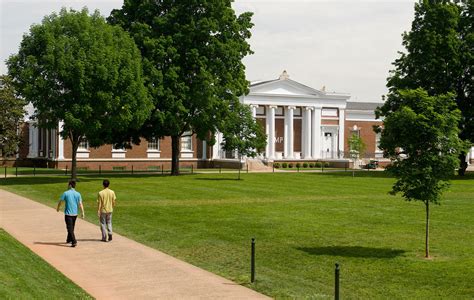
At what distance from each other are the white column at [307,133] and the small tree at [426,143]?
192 ft

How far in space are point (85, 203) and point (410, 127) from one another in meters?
17.0

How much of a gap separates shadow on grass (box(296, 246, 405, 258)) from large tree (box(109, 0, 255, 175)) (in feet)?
98.7

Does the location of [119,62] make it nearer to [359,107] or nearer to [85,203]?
[85,203]

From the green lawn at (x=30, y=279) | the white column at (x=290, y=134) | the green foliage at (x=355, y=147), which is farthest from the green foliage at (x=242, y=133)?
the green lawn at (x=30, y=279)

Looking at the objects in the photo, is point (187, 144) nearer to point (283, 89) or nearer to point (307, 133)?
point (283, 89)

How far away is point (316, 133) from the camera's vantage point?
76.7 m

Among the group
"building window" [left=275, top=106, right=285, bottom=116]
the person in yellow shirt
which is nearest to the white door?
"building window" [left=275, top=106, right=285, bottom=116]

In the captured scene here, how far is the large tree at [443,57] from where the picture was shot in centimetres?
5428

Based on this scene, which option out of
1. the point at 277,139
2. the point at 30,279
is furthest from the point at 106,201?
the point at 277,139

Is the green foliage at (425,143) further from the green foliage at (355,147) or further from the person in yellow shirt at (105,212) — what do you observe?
the green foliage at (355,147)

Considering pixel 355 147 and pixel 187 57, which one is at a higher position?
pixel 187 57

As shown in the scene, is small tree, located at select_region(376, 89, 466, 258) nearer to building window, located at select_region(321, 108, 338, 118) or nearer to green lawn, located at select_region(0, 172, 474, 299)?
green lawn, located at select_region(0, 172, 474, 299)

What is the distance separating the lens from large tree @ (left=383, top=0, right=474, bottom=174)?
54281mm

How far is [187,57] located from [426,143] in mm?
33465
